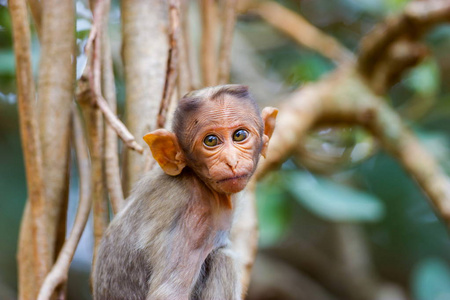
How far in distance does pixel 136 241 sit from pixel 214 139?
51 cm

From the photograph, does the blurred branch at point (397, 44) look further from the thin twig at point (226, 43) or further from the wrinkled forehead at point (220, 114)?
the wrinkled forehead at point (220, 114)

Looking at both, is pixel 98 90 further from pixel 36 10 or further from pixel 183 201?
pixel 36 10

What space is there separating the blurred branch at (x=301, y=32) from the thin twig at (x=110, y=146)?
2744 mm

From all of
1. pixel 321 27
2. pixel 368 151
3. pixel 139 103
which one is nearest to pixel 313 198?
pixel 368 151

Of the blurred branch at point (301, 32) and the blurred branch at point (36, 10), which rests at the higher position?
the blurred branch at point (36, 10)

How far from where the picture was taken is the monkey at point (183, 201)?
7.45 feet

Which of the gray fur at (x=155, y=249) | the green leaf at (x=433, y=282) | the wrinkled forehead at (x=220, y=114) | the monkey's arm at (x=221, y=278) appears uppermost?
the wrinkled forehead at (x=220, y=114)

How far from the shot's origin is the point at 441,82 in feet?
25.1

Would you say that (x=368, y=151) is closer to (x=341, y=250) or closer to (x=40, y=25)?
(x=341, y=250)

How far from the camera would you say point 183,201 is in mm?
2348

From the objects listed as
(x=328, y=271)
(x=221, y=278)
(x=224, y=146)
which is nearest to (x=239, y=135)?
(x=224, y=146)

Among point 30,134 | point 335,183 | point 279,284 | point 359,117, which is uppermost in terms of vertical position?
point 30,134

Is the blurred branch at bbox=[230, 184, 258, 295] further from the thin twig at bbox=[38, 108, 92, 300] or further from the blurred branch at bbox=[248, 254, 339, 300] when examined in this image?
the blurred branch at bbox=[248, 254, 339, 300]

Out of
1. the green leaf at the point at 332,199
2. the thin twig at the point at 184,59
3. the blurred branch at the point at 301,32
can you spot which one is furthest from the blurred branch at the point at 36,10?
the blurred branch at the point at 301,32
